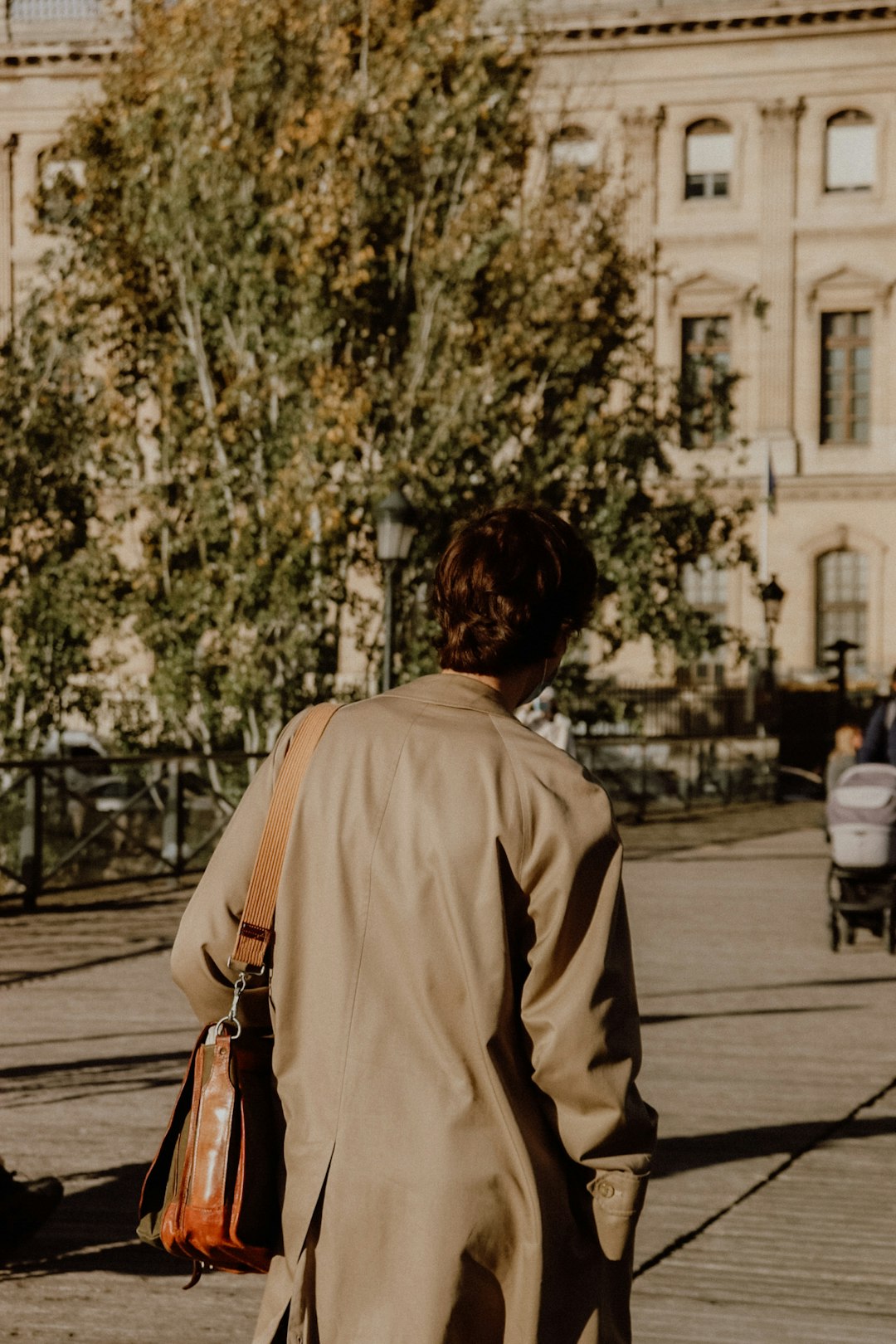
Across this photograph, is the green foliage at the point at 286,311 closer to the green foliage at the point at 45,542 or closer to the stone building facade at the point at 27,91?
the green foliage at the point at 45,542

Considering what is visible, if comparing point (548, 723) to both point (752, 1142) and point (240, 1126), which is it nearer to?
point (752, 1142)

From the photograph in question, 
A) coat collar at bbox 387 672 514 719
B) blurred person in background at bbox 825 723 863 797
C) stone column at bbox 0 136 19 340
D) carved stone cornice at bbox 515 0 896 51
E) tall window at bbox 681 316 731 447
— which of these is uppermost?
carved stone cornice at bbox 515 0 896 51

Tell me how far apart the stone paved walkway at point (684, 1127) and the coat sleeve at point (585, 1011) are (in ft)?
7.52

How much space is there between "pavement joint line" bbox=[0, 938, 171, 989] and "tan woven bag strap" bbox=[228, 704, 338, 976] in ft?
25.9

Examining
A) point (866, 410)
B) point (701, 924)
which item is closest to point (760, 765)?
point (866, 410)

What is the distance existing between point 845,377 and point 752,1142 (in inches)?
1542

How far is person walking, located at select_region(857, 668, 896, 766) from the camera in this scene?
12.8m

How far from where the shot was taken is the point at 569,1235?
253cm

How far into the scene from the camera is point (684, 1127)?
22.6ft

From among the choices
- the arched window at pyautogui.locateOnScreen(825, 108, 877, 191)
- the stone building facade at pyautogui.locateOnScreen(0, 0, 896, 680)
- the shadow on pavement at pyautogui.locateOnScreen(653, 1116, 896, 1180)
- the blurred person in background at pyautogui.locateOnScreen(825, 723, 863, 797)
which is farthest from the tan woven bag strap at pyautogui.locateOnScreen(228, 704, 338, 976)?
the arched window at pyautogui.locateOnScreen(825, 108, 877, 191)

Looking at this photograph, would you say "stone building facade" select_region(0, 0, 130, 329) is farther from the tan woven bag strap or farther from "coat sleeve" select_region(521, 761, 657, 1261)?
"coat sleeve" select_region(521, 761, 657, 1261)

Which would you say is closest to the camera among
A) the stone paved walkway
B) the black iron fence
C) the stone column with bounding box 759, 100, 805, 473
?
the stone paved walkway

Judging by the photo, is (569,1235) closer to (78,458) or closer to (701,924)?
(701,924)

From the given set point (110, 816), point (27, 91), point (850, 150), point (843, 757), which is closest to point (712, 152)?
point (850, 150)
